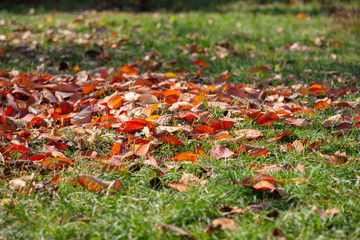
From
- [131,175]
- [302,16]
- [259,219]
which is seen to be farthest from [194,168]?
[302,16]

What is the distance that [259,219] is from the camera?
1610mm

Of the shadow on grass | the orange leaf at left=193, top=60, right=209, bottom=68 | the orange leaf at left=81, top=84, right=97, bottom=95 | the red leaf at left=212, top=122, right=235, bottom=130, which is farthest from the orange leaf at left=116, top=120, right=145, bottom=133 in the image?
the shadow on grass

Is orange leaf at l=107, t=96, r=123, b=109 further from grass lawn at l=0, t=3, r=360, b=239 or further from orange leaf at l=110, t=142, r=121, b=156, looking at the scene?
orange leaf at l=110, t=142, r=121, b=156

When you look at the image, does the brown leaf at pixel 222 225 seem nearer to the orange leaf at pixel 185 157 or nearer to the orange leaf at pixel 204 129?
the orange leaf at pixel 185 157

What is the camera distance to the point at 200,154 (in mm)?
2166

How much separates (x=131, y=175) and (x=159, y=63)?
251 cm

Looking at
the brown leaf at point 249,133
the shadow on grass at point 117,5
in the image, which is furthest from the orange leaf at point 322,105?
the shadow on grass at point 117,5

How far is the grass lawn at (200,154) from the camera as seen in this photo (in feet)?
5.24

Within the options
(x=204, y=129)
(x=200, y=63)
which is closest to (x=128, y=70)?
(x=200, y=63)

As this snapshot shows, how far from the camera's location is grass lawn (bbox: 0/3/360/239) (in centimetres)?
160

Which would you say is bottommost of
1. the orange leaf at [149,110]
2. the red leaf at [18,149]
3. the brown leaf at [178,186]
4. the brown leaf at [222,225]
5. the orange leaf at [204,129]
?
the brown leaf at [222,225]

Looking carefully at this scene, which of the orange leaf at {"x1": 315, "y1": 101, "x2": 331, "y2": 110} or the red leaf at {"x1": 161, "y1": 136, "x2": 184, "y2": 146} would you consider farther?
the orange leaf at {"x1": 315, "y1": 101, "x2": 331, "y2": 110}

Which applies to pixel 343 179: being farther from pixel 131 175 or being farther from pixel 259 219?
pixel 131 175

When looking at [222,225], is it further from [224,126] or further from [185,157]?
[224,126]
